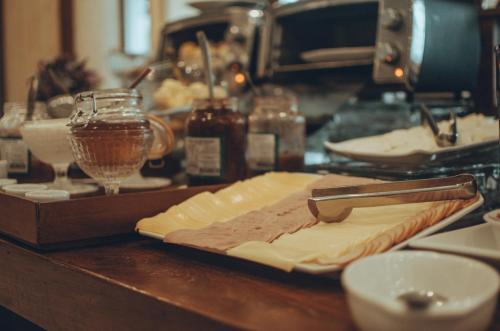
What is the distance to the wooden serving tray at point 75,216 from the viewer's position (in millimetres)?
811

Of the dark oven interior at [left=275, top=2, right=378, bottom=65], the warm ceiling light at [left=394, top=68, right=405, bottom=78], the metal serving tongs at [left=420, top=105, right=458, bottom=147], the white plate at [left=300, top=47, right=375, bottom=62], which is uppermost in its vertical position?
the dark oven interior at [left=275, top=2, right=378, bottom=65]

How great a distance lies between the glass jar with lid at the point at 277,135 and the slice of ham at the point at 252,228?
0.33 m

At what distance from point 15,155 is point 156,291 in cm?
77

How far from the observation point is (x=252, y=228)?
2.54 ft

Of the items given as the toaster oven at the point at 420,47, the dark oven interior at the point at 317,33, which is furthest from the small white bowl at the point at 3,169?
the dark oven interior at the point at 317,33

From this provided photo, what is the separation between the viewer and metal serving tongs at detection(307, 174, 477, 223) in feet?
2.36

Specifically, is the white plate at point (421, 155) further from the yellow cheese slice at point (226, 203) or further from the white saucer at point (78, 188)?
the white saucer at point (78, 188)

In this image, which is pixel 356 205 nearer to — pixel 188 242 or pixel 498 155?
pixel 188 242

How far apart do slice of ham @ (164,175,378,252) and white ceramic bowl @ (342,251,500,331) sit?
22cm

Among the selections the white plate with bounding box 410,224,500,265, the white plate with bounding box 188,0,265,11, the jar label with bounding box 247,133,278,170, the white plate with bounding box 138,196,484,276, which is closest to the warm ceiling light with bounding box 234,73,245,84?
the white plate with bounding box 188,0,265,11

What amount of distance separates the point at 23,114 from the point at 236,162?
49 centimetres

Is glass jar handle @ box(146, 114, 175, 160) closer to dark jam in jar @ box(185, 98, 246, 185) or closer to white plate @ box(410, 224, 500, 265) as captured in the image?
dark jam in jar @ box(185, 98, 246, 185)

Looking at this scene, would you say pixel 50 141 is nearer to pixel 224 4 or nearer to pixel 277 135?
pixel 277 135

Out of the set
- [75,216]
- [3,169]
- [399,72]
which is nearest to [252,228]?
[75,216]
